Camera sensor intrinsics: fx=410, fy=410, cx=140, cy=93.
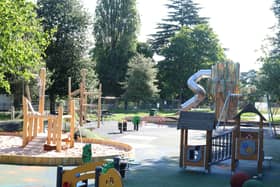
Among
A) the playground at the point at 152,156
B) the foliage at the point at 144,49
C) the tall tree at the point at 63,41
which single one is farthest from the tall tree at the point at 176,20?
the playground at the point at 152,156

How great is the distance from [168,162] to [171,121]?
21605 mm

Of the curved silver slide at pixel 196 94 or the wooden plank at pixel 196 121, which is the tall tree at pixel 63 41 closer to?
the curved silver slide at pixel 196 94

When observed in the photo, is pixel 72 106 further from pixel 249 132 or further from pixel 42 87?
pixel 249 132

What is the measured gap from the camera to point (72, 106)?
1791 centimetres

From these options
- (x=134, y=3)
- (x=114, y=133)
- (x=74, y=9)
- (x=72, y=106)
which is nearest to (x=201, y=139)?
(x=114, y=133)

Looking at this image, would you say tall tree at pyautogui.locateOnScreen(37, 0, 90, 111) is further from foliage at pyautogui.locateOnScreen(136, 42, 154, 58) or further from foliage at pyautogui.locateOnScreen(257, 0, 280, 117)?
foliage at pyautogui.locateOnScreen(136, 42, 154, 58)

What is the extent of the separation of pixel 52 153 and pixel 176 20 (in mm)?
61268

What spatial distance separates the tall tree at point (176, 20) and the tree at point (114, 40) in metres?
9.71

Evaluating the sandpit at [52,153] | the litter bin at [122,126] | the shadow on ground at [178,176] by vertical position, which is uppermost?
the litter bin at [122,126]

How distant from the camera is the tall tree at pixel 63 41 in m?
44.1

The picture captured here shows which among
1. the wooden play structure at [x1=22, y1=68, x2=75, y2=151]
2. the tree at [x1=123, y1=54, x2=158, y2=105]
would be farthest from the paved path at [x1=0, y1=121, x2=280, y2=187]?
the tree at [x1=123, y1=54, x2=158, y2=105]

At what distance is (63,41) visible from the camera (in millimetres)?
45219

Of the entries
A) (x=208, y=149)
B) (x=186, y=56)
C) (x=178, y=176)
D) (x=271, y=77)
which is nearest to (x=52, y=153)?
(x=178, y=176)

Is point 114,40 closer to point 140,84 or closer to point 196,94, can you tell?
point 140,84
